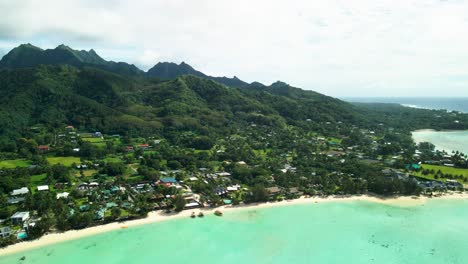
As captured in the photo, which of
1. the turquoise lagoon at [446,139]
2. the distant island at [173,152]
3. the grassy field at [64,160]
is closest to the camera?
the distant island at [173,152]

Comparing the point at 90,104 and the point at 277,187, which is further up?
the point at 90,104

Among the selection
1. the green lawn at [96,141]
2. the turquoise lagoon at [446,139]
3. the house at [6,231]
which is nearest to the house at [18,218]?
the house at [6,231]

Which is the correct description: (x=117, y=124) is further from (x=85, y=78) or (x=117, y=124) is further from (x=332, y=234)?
A: (x=332, y=234)

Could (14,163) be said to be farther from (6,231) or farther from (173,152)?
(6,231)

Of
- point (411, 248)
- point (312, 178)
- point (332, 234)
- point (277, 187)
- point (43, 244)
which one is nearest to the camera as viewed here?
point (43, 244)

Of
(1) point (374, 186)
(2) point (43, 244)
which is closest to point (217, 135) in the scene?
(1) point (374, 186)

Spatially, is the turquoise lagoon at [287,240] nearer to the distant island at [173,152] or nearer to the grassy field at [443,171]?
the distant island at [173,152]
